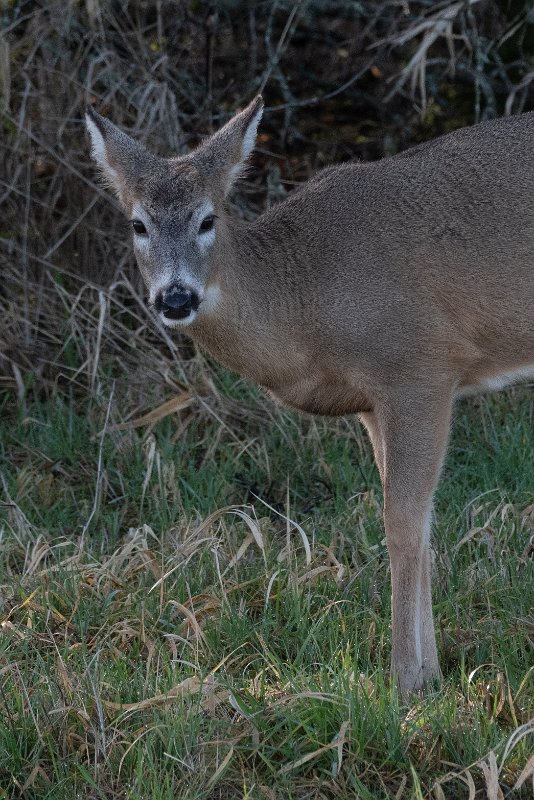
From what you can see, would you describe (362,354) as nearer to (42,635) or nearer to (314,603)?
(314,603)

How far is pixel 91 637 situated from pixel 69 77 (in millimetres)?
3594

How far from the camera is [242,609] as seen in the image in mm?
4203

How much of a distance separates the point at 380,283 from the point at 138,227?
2.88 feet

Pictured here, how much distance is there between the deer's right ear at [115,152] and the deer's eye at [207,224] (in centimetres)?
34

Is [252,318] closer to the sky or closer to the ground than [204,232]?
closer to the ground

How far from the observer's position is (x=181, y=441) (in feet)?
19.2

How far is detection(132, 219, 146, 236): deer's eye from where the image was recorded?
4.35 m

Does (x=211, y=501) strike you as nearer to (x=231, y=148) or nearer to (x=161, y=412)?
(x=161, y=412)

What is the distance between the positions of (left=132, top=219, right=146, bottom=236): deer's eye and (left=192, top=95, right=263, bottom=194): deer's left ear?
1.09 feet

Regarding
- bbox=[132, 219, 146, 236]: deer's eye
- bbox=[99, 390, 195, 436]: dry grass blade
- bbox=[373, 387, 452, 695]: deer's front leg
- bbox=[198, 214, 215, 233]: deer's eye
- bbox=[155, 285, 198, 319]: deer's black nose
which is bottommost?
bbox=[99, 390, 195, 436]: dry grass blade

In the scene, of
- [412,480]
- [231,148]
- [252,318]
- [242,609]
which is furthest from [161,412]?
[412,480]

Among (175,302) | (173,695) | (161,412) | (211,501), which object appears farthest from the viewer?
(161,412)

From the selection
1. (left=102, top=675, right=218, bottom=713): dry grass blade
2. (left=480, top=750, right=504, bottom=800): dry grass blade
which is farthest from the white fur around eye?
(left=480, top=750, right=504, bottom=800): dry grass blade

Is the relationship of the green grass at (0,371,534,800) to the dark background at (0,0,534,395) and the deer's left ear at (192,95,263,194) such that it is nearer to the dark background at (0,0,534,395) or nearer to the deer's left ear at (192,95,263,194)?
the dark background at (0,0,534,395)
